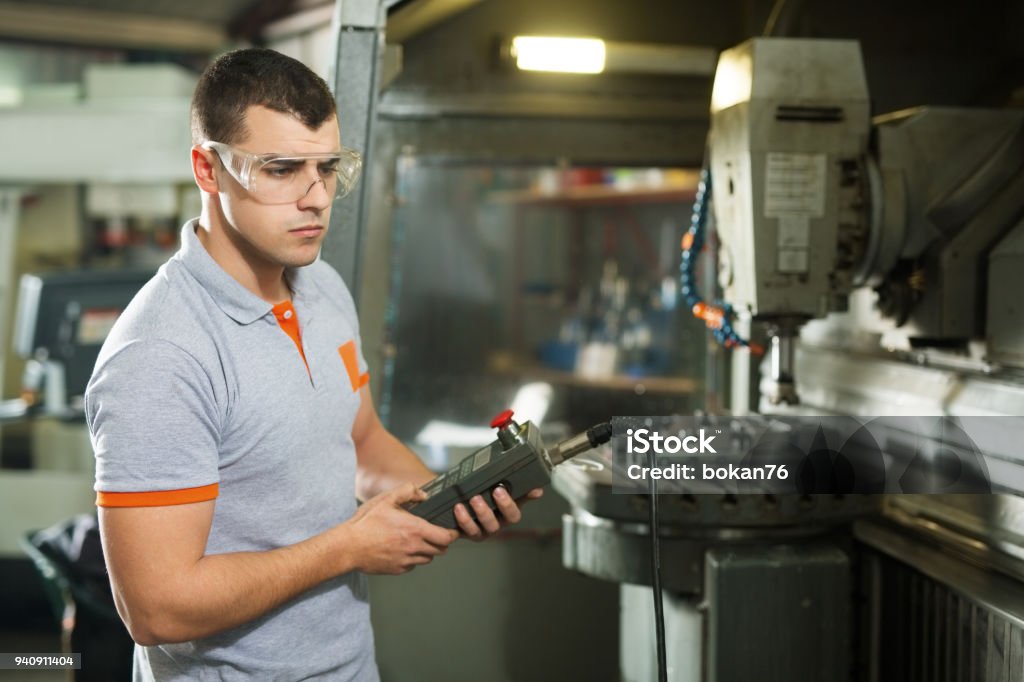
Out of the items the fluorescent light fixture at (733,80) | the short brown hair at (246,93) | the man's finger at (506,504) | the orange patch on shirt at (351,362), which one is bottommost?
the man's finger at (506,504)

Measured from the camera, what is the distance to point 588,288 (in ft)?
11.9

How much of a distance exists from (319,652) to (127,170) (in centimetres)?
255

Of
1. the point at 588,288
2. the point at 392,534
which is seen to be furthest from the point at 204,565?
the point at 588,288

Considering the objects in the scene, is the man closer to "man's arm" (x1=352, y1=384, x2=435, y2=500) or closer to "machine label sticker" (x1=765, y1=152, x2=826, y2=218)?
"man's arm" (x1=352, y1=384, x2=435, y2=500)

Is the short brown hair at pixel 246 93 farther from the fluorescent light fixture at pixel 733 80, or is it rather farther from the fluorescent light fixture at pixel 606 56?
the fluorescent light fixture at pixel 606 56

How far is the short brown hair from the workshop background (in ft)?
1.31

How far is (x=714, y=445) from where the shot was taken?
1453mm

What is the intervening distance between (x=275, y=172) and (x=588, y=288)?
8.70ft

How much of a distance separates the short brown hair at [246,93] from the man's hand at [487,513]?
1.54 feet

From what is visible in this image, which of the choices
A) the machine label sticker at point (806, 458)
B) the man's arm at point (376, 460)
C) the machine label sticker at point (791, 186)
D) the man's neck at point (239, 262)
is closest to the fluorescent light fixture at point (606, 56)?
the machine label sticker at point (791, 186)

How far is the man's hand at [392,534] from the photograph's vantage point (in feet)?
3.51

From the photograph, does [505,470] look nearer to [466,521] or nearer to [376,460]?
[466,521]

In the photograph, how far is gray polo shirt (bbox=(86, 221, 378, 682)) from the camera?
94cm

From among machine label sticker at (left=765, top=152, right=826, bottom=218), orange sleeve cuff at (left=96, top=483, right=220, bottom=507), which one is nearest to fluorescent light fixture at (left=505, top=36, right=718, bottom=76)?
machine label sticker at (left=765, top=152, right=826, bottom=218)
